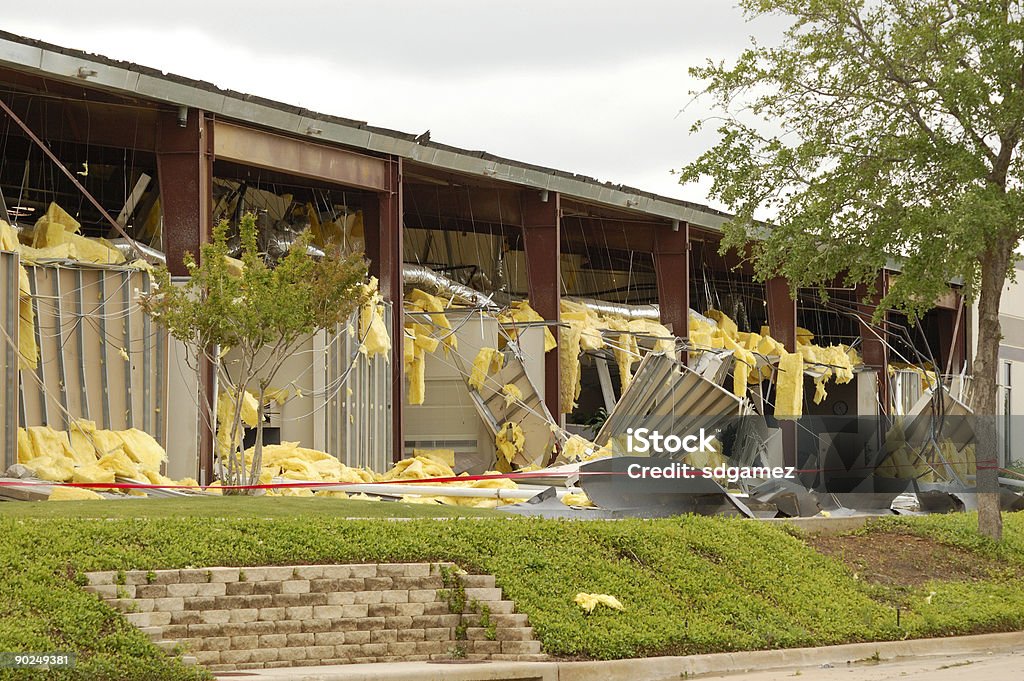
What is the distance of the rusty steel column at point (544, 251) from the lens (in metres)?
A: 32.8

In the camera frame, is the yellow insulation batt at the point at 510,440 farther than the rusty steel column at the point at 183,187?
Yes

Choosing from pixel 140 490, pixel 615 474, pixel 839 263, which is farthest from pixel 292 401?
pixel 839 263

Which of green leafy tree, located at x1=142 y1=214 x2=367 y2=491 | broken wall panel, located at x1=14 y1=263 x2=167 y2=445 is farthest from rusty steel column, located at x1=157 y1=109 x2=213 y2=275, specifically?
green leafy tree, located at x1=142 y1=214 x2=367 y2=491

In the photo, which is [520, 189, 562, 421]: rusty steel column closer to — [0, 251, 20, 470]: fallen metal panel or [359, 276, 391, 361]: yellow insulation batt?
[359, 276, 391, 361]: yellow insulation batt

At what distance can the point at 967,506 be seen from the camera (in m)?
24.8

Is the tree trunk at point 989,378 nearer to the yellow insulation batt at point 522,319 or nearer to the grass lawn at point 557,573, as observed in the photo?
the grass lawn at point 557,573

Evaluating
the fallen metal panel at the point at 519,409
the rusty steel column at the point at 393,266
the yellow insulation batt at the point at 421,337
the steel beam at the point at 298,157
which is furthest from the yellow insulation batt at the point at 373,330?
the fallen metal panel at the point at 519,409

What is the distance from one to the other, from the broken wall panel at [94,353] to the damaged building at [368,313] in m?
0.04

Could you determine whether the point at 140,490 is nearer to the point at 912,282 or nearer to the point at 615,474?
the point at 615,474

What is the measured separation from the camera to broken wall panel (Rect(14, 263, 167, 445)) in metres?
22.7

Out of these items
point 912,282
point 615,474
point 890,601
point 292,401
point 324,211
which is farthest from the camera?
point 324,211

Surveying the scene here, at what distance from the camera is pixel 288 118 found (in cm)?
2559

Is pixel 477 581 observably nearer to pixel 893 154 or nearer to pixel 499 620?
pixel 499 620

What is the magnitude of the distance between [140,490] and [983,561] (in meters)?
12.9
